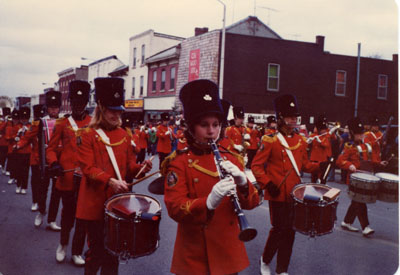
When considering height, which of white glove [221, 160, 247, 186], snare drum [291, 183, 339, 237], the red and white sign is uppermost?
the red and white sign

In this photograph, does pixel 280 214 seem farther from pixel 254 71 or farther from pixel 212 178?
pixel 254 71

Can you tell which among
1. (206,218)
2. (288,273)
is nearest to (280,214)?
(288,273)

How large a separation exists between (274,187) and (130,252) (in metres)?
2.01

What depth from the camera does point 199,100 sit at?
2.86m

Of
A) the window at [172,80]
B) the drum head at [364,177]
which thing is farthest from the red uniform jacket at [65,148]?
the window at [172,80]

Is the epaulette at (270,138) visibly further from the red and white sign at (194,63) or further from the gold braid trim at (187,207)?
the red and white sign at (194,63)

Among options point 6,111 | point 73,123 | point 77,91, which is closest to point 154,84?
point 6,111

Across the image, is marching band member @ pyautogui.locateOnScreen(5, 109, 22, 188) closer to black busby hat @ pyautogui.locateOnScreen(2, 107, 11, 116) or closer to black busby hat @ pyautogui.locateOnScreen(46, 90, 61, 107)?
black busby hat @ pyautogui.locateOnScreen(2, 107, 11, 116)

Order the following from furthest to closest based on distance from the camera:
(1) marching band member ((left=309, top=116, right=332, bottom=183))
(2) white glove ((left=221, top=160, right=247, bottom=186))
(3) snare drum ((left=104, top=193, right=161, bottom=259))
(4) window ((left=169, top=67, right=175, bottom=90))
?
1. (4) window ((left=169, top=67, right=175, bottom=90))
2. (1) marching band member ((left=309, top=116, right=332, bottom=183))
3. (3) snare drum ((left=104, top=193, right=161, bottom=259))
4. (2) white glove ((left=221, top=160, right=247, bottom=186))

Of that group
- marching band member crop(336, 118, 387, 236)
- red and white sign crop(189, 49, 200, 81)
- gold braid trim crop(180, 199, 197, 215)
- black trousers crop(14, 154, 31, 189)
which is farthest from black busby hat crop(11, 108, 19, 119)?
red and white sign crop(189, 49, 200, 81)

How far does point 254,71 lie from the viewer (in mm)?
26688

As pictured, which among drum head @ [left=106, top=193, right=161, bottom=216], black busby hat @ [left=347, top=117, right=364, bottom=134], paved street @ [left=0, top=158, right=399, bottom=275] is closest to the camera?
drum head @ [left=106, top=193, right=161, bottom=216]

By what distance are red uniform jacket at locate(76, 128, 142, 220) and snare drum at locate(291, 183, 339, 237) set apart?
201cm

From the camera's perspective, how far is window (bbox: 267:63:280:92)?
27078mm
